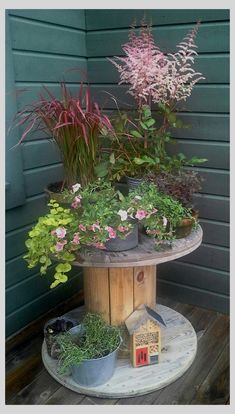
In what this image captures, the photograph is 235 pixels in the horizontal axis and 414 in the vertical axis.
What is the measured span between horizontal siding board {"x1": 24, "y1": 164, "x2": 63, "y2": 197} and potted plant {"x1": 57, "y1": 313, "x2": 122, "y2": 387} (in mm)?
764

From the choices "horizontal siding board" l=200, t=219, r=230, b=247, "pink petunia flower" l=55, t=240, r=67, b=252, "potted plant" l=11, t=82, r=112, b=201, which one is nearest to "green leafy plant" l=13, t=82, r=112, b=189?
"potted plant" l=11, t=82, r=112, b=201

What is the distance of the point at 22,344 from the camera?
6.73ft

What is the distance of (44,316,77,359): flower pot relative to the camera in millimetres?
1762

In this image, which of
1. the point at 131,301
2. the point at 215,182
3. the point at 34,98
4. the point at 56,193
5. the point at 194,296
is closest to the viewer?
the point at 56,193

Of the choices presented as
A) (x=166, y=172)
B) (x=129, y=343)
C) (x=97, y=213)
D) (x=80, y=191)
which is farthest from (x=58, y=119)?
(x=129, y=343)

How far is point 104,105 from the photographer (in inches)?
88.4

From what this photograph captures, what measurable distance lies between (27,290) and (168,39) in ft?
5.18

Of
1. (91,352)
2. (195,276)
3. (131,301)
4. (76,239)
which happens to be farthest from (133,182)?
(195,276)

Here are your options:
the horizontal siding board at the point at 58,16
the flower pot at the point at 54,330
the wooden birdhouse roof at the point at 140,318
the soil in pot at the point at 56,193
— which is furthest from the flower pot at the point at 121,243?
the horizontal siding board at the point at 58,16

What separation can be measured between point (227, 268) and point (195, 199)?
1.44ft

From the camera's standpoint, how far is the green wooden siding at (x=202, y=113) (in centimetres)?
191

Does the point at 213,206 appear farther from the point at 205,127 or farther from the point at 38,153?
the point at 38,153

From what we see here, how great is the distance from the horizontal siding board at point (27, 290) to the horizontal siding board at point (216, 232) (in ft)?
3.09

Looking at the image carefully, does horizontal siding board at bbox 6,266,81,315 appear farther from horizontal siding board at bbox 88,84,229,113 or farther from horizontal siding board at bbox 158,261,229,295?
horizontal siding board at bbox 88,84,229,113
